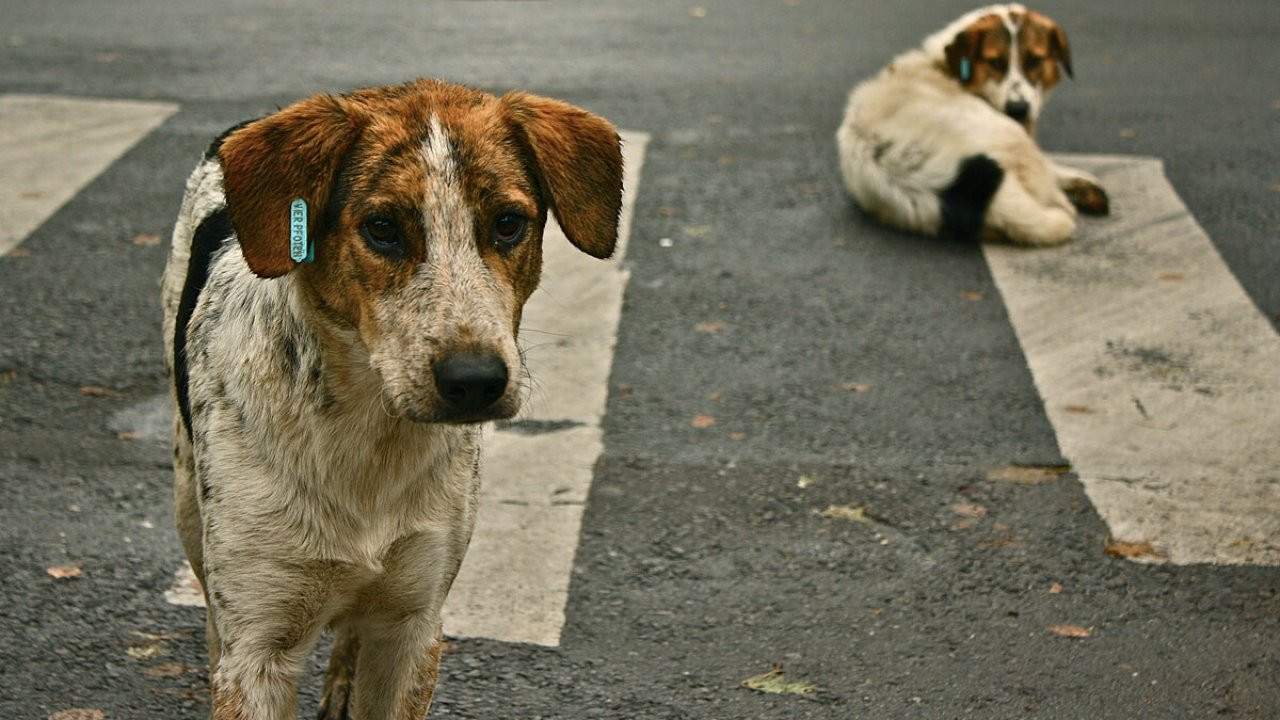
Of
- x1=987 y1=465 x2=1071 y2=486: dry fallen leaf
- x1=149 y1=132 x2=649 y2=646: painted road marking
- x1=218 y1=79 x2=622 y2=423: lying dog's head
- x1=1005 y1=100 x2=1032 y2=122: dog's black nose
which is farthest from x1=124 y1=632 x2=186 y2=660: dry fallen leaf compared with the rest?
x1=1005 y1=100 x2=1032 y2=122: dog's black nose

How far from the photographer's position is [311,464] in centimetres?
394

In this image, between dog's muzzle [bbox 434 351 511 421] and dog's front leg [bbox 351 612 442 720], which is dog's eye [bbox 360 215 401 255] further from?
dog's front leg [bbox 351 612 442 720]

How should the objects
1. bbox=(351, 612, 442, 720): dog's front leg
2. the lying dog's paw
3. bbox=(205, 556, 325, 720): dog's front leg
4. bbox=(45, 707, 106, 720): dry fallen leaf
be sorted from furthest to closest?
the lying dog's paw < bbox=(45, 707, 106, 720): dry fallen leaf < bbox=(351, 612, 442, 720): dog's front leg < bbox=(205, 556, 325, 720): dog's front leg

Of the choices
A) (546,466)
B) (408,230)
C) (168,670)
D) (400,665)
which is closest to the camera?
(408,230)

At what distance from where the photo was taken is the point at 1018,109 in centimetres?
955

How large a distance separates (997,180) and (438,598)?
5366 mm

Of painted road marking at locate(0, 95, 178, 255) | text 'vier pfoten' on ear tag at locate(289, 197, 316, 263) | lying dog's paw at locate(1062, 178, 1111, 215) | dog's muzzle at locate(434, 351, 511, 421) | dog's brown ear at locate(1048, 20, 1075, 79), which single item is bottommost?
painted road marking at locate(0, 95, 178, 255)

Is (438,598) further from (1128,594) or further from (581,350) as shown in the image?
(581,350)

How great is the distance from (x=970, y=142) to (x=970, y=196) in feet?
1.19

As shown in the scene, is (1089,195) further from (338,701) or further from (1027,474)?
(338,701)

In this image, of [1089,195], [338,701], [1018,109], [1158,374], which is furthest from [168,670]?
Result: [1018,109]

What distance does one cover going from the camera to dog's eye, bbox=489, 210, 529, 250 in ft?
12.3

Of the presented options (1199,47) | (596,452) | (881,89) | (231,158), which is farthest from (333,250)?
(1199,47)

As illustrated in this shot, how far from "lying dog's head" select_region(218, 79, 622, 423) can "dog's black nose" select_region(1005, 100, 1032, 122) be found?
615 centimetres
